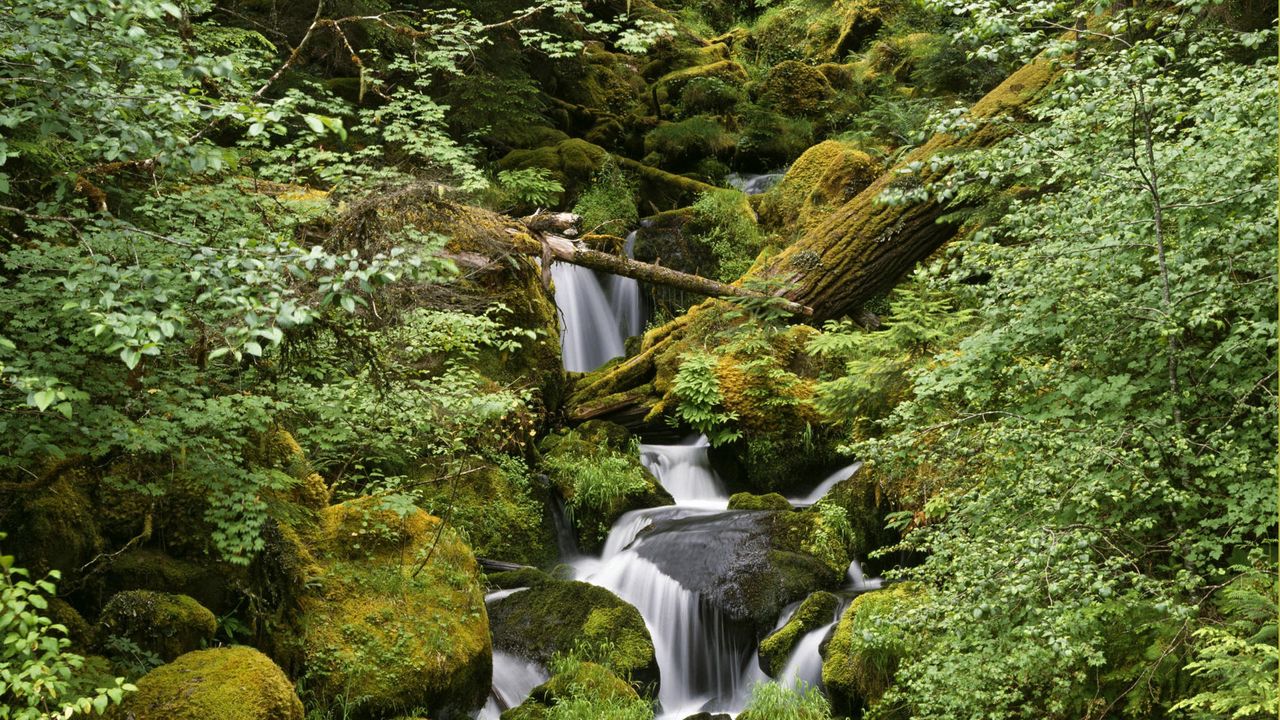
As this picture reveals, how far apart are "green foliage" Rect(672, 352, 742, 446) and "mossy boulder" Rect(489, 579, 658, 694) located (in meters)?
3.05

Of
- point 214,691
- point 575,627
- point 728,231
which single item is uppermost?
point 728,231

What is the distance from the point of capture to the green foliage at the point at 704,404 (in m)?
10.8

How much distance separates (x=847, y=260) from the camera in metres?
11.0

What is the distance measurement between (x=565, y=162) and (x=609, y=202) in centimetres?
141

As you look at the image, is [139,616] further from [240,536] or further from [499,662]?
[499,662]

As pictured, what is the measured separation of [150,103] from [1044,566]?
466 centimetres

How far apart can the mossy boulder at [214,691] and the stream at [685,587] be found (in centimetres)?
237

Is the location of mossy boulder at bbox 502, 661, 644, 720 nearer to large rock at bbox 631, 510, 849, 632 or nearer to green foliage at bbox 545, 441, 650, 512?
large rock at bbox 631, 510, 849, 632

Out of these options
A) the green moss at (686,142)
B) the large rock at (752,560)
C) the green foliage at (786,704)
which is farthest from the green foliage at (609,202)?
the green foliage at (786,704)

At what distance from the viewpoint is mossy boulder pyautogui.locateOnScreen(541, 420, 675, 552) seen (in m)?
10.2

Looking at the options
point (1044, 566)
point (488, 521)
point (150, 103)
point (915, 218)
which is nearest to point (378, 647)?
point (488, 521)

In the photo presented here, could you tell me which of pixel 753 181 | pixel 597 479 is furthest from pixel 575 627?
pixel 753 181

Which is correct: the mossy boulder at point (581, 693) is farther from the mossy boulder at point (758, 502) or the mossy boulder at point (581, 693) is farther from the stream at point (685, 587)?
the mossy boulder at point (758, 502)

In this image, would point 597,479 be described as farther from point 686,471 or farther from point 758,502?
point 758,502
